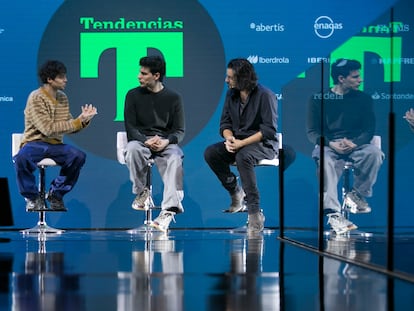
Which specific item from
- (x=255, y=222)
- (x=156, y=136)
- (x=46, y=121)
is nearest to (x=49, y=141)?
(x=46, y=121)

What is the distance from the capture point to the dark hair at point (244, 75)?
224 inches

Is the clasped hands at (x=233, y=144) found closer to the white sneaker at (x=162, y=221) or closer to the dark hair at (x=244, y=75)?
the dark hair at (x=244, y=75)

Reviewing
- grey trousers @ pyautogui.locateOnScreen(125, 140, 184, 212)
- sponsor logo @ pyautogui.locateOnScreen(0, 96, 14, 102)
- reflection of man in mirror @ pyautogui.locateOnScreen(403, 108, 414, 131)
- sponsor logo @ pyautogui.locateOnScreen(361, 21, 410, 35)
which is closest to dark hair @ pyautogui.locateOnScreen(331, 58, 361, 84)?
sponsor logo @ pyautogui.locateOnScreen(361, 21, 410, 35)

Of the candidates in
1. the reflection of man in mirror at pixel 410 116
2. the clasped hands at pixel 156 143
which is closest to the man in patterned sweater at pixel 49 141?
the clasped hands at pixel 156 143

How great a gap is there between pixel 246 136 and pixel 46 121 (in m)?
1.51

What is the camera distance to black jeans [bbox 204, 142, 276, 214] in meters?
5.45

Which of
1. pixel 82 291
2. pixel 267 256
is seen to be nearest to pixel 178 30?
pixel 267 256

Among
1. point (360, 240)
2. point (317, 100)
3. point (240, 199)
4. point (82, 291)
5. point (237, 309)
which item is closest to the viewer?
point (237, 309)

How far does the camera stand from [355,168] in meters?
3.73

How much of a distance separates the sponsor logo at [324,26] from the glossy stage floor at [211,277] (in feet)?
9.63

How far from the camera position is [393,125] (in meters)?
2.78

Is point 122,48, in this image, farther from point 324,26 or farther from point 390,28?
point 390,28

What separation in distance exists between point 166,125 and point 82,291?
371 cm

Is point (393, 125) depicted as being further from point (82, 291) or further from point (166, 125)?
point (166, 125)
